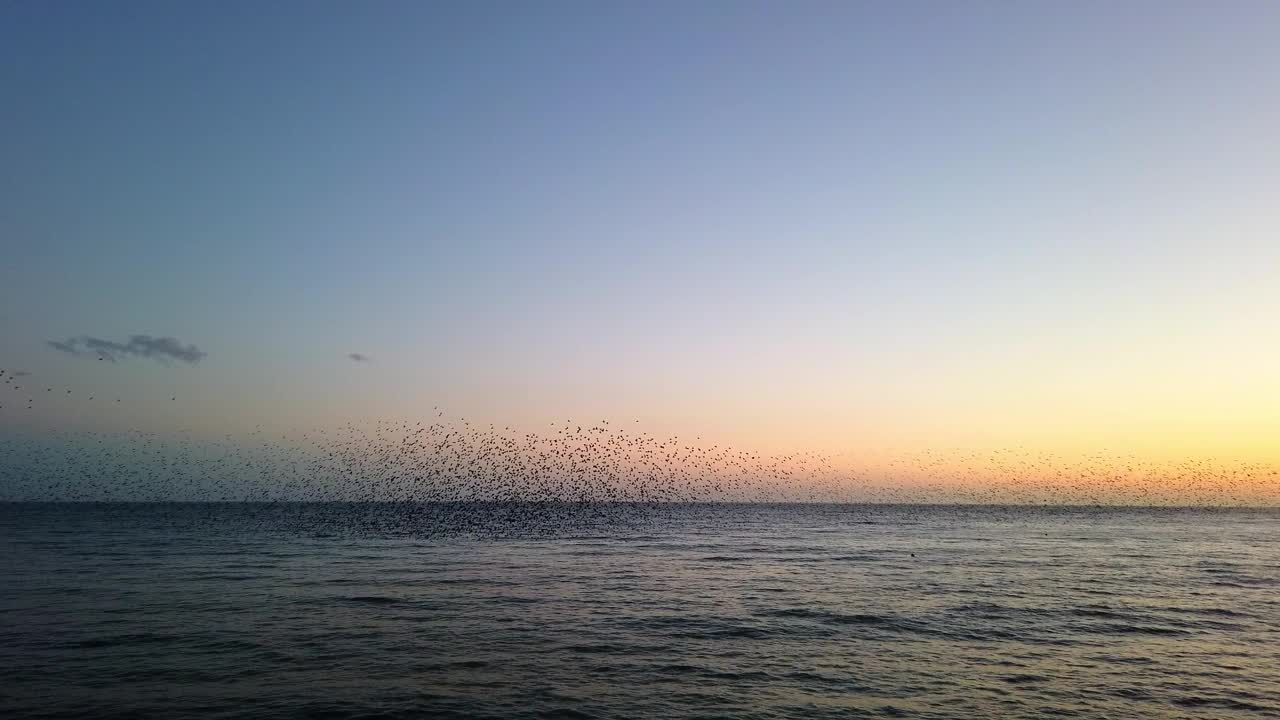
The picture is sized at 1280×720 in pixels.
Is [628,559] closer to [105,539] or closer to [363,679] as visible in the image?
[363,679]

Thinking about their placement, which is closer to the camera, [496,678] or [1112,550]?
[496,678]

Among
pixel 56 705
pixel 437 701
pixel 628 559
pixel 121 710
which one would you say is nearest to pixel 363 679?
pixel 437 701

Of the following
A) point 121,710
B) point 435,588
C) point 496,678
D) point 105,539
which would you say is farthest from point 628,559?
point 105,539

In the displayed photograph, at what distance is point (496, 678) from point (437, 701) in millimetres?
2520

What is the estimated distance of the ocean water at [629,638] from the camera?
19.9 metres

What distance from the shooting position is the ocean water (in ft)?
65.4

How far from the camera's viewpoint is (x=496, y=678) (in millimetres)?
21984

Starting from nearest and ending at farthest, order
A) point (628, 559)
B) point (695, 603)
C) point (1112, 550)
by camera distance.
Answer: point (695, 603) < point (628, 559) < point (1112, 550)

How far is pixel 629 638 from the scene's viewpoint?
28.0 m

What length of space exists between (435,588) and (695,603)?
45.7 ft

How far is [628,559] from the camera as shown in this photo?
58750mm

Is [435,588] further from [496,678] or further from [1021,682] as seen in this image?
[1021,682]

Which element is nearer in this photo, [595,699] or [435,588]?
[595,699]

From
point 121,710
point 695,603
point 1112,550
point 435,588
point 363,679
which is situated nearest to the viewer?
point 121,710
